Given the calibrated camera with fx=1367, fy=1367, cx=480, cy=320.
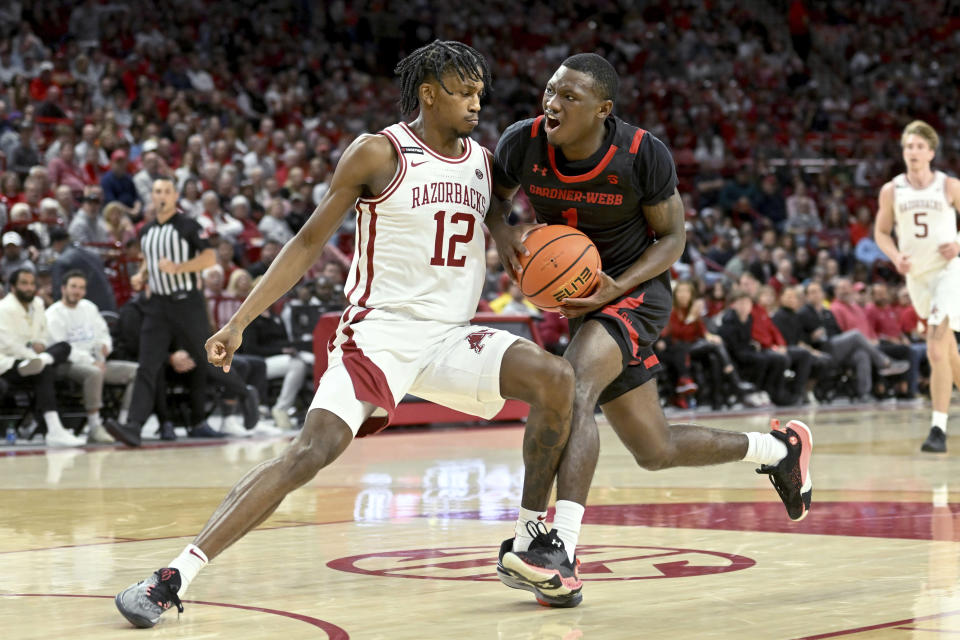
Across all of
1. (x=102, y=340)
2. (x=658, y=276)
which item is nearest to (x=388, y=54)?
(x=102, y=340)

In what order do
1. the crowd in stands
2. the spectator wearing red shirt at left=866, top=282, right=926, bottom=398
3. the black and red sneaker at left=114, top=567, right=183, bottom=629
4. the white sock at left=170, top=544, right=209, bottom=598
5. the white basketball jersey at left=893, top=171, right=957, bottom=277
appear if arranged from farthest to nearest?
1. the spectator wearing red shirt at left=866, top=282, right=926, bottom=398
2. the crowd in stands
3. the white basketball jersey at left=893, top=171, right=957, bottom=277
4. the white sock at left=170, top=544, right=209, bottom=598
5. the black and red sneaker at left=114, top=567, right=183, bottom=629

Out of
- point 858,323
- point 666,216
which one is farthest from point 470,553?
point 858,323

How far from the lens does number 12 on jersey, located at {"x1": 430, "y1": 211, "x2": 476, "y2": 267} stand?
4547 millimetres

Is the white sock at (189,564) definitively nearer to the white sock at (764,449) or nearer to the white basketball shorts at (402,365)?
the white basketball shorts at (402,365)

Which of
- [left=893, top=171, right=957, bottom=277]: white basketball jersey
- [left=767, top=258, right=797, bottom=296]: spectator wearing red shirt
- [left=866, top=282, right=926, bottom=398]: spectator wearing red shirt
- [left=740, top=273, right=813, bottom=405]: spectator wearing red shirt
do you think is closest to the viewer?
[left=893, top=171, right=957, bottom=277]: white basketball jersey

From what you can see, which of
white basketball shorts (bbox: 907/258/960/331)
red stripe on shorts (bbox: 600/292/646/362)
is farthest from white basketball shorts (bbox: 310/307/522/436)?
white basketball shorts (bbox: 907/258/960/331)

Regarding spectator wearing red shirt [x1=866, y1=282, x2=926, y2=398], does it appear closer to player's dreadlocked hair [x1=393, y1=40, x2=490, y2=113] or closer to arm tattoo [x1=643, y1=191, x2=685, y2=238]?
arm tattoo [x1=643, y1=191, x2=685, y2=238]

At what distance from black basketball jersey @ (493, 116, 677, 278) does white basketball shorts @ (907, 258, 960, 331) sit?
4852 millimetres

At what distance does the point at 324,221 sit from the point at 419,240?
337 millimetres

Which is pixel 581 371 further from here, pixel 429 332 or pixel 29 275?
pixel 29 275

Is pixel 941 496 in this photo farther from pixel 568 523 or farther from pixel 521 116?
pixel 521 116

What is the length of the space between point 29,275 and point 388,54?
13155 millimetres

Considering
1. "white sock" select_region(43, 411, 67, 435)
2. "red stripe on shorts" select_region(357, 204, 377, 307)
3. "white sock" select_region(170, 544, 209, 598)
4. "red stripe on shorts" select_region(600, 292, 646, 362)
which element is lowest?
"white sock" select_region(170, 544, 209, 598)

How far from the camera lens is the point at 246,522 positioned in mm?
4090
